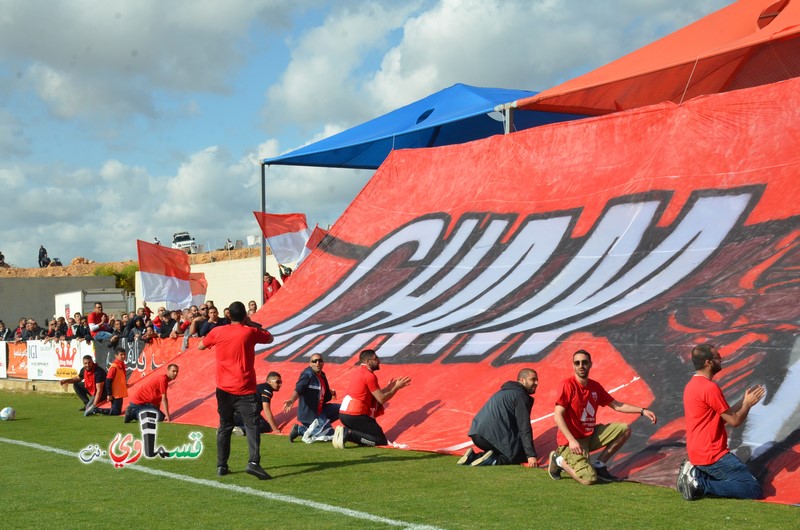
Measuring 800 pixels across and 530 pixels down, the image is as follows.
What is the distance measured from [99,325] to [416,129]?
10.7 meters

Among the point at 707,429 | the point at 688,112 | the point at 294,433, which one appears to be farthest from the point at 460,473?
the point at 688,112

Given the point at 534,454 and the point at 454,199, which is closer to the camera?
the point at 534,454

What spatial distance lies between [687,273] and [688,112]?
4.04 metres

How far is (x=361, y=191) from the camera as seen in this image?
76.0ft

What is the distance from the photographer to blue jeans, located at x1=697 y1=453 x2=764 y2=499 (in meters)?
8.53

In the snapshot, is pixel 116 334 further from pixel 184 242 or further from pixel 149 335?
pixel 184 242

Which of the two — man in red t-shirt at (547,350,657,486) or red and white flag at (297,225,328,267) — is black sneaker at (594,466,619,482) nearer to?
man in red t-shirt at (547,350,657,486)

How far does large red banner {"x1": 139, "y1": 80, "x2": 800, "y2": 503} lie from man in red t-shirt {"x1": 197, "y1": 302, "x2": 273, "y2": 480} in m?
3.20

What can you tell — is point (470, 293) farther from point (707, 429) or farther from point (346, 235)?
point (707, 429)

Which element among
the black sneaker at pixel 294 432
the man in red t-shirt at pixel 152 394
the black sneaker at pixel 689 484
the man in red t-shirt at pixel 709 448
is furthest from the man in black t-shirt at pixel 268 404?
the man in red t-shirt at pixel 709 448

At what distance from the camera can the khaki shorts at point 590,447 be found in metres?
9.45

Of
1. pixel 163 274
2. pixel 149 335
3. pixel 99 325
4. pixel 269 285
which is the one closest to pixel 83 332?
pixel 99 325

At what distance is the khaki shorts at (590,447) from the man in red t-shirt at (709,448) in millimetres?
1105

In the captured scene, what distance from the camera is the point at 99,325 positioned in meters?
26.1
